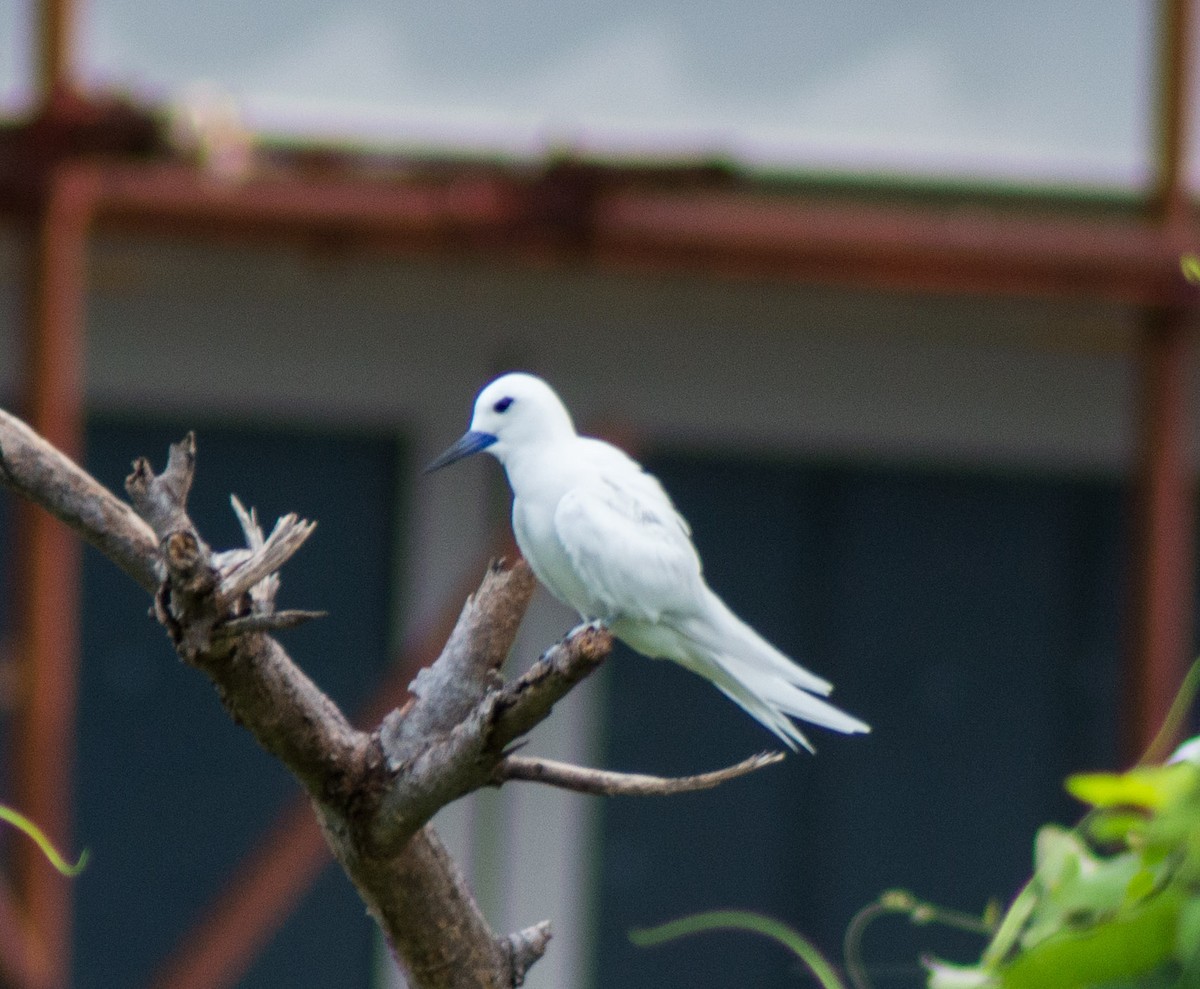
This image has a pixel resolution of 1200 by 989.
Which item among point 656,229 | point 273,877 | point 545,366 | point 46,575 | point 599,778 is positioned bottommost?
point 273,877

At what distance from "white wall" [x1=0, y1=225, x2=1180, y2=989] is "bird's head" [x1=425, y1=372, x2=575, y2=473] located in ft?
8.06

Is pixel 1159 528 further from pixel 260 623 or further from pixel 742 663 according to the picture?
pixel 260 623

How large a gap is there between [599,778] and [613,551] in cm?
17

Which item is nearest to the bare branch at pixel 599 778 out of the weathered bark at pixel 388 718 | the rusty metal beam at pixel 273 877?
the weathered bark at pixel 388 718

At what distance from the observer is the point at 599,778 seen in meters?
1.10

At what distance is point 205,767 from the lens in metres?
3.91

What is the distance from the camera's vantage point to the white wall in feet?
12.3

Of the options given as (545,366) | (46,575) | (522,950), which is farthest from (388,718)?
(545,366)

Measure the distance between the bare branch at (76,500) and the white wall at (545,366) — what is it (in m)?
2.71

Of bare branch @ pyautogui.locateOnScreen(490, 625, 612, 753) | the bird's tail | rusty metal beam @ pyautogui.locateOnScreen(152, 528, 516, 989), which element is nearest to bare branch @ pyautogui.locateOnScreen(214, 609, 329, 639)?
bare branch @ pyautogui.locateOnScreen(490, 625, 612, 753)

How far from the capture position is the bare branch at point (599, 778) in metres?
1.04

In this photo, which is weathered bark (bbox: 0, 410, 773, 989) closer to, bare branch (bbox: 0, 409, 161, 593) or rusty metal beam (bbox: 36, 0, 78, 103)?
bare branch (bbox: 0, 409, 161, 593)

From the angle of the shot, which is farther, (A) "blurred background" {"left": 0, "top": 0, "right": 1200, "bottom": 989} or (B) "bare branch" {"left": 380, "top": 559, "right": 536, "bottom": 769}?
(A) "blurred background" {"left": 0, "top": 0, "right": 1200, "bottom": 989}

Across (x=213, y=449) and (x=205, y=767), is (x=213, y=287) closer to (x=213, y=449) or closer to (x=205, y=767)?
(x=213, y=449)
